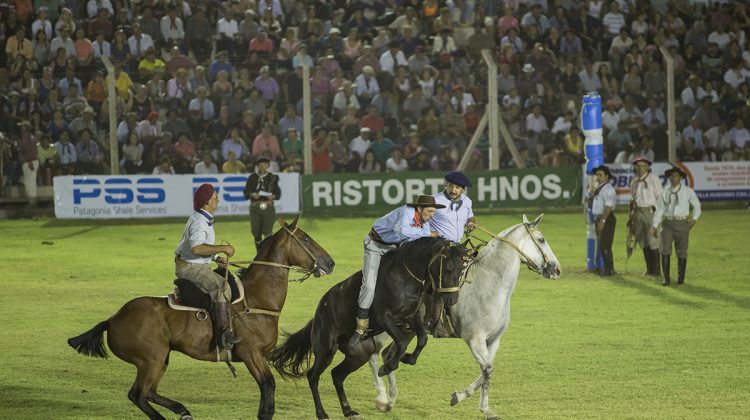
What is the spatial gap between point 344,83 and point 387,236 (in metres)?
18.0

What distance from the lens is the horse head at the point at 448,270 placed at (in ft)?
34.4

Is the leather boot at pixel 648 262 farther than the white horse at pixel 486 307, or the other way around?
the leather boot at pixel 648 262

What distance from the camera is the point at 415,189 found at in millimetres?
28031

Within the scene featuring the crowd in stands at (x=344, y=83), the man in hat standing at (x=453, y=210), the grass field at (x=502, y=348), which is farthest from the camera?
the crowd in stands at (x=344, y=83)

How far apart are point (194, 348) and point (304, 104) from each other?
17.1 m

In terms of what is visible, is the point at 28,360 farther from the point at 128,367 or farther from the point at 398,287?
the point at 398,287

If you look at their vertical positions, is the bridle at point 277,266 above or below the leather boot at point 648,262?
above

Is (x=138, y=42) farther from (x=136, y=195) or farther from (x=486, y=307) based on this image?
(x=486, y=307)

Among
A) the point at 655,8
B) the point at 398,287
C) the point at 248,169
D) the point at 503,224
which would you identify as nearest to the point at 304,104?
the point at 248,169

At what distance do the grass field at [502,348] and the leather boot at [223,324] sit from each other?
107 centimetres

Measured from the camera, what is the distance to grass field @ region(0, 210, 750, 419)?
37.4ft

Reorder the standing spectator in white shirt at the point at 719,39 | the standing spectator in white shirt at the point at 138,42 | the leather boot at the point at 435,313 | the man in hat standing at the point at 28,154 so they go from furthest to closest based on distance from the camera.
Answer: the standing spectator in white shirt at the point at 719,39, the standing spectator in white shirt at the point at 138,42, the man in hat standing at the point at 28,154, the leather boot at the point at 435,313

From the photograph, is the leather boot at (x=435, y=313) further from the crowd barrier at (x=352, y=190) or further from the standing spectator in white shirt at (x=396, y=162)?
the standing spectator in white shirt at (x=396, y=162)

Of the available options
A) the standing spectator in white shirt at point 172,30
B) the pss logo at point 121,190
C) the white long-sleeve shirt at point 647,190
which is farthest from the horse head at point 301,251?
the standing spectator in white shirt at point 172,30
